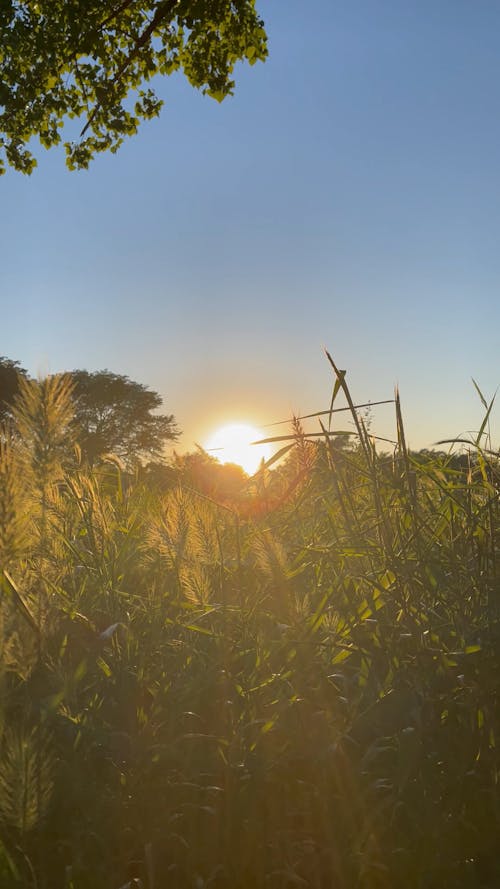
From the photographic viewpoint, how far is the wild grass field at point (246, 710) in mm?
1316

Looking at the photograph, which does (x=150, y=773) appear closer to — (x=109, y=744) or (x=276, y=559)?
(x=109, y=744)

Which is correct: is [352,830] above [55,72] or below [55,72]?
below

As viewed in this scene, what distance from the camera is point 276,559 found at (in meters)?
1.56

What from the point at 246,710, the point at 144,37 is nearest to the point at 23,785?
the point at 246,710

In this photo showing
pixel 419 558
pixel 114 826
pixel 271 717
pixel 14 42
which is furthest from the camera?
pixel 14 42

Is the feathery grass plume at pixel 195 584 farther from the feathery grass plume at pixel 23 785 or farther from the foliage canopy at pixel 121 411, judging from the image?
the foliage canopy at pixel 121 411

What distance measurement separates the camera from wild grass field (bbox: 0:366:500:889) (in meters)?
1.32

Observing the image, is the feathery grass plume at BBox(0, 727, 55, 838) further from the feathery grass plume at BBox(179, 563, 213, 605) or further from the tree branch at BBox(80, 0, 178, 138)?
the tree branch at BBox(80, 0, 178, 138)

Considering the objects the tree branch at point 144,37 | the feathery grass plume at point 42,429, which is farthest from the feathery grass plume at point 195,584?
the tree branch at point 144,37

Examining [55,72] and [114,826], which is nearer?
[114,826]

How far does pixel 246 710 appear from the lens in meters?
1.49

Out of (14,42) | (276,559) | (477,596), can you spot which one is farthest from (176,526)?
(14,42)

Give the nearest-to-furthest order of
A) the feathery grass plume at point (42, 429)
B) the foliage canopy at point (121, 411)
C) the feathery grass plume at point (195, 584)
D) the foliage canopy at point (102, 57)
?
the feathery grass plume at point (42, 429)
the feathery grass plume at point (195, 584)
the foliage canopy at point (102, 57)
the foliage canopy at point (121, 411)

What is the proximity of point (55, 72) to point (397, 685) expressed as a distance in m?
10.8
